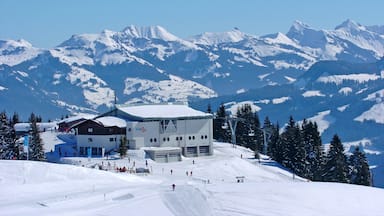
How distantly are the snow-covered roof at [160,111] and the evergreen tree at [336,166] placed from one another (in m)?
21.6

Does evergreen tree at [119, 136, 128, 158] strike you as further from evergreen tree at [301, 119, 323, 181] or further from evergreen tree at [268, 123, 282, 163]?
evergreen tree at [301, 119, 323, 181]

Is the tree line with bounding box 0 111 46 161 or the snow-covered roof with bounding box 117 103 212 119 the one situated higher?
→ the snow-covered roof with bounding box 117 103 212 119

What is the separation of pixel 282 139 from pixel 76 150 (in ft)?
101

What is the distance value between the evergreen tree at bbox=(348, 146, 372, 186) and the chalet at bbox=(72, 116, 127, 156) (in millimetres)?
33029

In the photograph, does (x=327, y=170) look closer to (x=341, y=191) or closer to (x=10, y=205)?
(x=341, y=191)

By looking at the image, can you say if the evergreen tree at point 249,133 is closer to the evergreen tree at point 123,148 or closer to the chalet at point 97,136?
the chalet at point 97,136

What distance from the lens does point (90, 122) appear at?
106m

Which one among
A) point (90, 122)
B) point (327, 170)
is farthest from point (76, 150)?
point (327, 170)

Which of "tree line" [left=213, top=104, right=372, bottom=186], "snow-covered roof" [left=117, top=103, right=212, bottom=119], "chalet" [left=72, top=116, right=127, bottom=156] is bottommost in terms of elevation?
"tree line" [left=213, top=104, right=372, bottom=186]

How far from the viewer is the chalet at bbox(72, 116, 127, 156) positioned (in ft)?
341

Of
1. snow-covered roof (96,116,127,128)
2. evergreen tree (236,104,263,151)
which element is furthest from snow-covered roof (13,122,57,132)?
evergreen tree (236,104,263,151)

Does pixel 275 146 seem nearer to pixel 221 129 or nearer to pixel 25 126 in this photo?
pixel 221 129

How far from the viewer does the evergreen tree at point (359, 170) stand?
9788cm

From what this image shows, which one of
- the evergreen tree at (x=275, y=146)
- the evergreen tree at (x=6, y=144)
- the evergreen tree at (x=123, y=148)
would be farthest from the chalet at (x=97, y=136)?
the evergreen tree at (x=275, y=146)
